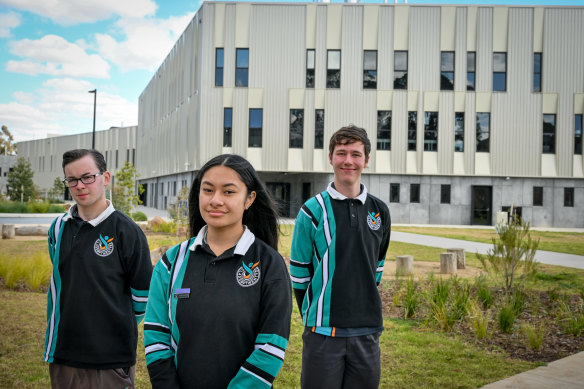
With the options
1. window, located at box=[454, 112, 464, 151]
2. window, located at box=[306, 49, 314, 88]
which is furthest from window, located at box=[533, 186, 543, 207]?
window, located at box=[306, 49, 314, 88]

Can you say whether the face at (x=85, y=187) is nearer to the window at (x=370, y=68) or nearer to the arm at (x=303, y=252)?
the arm at (x=303, y=252)

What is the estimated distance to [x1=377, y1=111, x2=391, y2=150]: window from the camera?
31.5 meters

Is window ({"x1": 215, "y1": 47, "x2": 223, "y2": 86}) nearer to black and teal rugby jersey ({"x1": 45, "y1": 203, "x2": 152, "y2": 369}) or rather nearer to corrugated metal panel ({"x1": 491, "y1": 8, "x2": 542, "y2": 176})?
corrugated metal panel ({"x1": 491, "y1": 8, "x2": 542, "y2": 176})

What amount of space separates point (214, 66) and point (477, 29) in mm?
16384

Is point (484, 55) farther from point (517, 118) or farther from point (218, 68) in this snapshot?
point (218, 68)

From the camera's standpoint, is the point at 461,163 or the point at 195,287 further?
the point at 461,163

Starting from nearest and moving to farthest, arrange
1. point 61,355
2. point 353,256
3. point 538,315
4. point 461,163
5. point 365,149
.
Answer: point 61,355 < point 353,256 < point 365,149 < point 538,315 < point 461,163

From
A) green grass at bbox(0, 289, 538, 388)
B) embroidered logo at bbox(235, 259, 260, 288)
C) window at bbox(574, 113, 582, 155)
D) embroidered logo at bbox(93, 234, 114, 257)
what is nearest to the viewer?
embroidered logo at bbox(235, 259, 260, 288)

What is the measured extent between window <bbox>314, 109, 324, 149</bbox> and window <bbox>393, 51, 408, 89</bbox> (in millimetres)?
4894

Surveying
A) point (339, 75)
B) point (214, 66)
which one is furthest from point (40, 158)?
point (339, 75)

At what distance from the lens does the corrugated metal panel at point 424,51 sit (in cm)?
3138

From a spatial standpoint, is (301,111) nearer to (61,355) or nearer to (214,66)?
(214,66)

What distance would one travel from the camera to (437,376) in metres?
5.41

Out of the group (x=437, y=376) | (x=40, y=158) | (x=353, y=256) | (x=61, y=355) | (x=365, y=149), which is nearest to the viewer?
(x=61, y=355)
